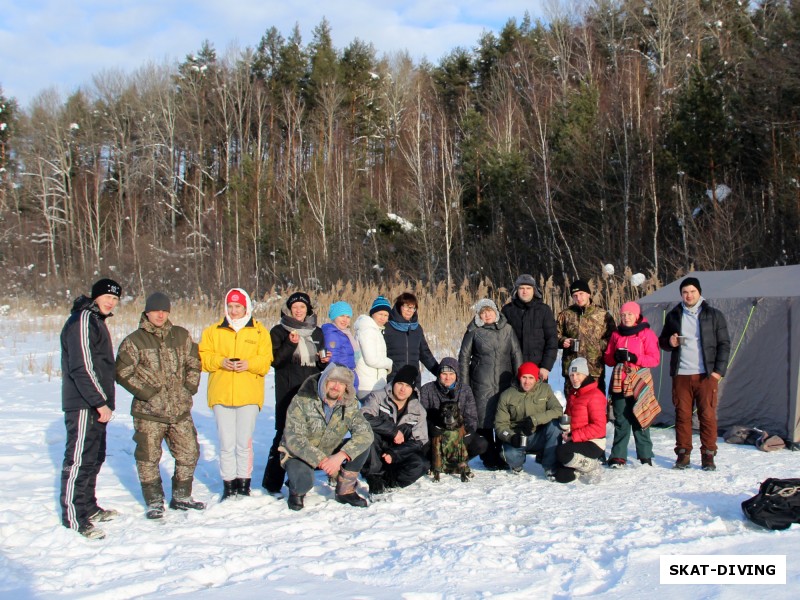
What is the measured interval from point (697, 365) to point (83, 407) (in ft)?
15.0

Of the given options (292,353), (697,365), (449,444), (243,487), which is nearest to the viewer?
(243,487)

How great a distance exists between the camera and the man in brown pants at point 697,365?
5.76 metres

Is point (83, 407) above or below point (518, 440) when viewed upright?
above

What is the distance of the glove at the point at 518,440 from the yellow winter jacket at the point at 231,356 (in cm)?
205

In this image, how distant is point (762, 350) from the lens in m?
7.10

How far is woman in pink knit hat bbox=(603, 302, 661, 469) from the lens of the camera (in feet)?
19.4

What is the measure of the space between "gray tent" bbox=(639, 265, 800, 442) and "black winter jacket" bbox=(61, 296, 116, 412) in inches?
233

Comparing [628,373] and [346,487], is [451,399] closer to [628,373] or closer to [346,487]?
[346,487]

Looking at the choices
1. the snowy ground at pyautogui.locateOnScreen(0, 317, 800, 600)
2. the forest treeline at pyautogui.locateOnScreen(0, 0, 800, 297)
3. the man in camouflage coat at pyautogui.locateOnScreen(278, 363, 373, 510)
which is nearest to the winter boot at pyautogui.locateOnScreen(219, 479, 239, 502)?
the snowy ground at pyautogui.locateOnScreen(0, 317, 800, 600)

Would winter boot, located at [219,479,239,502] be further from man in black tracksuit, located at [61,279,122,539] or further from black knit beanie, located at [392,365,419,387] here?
black knit beanie, located at [392,365,419,387]

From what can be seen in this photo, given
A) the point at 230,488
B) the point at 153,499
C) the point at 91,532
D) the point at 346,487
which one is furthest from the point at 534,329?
the point at 91,532

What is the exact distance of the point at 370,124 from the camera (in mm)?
29703

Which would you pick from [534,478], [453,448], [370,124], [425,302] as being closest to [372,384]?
[453,448]

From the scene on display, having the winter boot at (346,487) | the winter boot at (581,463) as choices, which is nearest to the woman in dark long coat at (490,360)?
the winter boot at (581,463)
